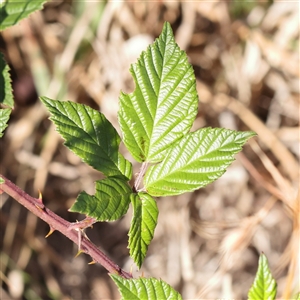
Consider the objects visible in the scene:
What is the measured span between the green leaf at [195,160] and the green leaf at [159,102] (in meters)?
0.03

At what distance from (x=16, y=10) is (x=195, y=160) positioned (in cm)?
60

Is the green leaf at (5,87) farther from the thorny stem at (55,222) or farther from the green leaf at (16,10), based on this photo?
the thorny stem at (55,222)

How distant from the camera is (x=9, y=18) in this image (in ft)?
3.90

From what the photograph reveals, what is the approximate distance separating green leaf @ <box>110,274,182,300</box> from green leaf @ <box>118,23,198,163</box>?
237 millimetres

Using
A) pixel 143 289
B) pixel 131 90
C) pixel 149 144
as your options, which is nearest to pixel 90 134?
pixel 149 144

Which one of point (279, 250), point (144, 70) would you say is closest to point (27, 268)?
point (279, 250)

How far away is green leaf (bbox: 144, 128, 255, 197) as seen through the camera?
0.91 metres

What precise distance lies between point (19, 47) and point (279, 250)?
1703mm

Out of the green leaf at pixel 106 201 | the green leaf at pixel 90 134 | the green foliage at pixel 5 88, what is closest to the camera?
the green leaf at pixel 106 201

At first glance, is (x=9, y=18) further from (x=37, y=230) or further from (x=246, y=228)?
(x=37, y=230)

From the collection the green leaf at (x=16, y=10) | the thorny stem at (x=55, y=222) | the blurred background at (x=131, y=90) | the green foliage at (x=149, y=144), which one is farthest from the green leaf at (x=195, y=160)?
the blurred background at (x=131, y=90)

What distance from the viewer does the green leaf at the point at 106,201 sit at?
79cm

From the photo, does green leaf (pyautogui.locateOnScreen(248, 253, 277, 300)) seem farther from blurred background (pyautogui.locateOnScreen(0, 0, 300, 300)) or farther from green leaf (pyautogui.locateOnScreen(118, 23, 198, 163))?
blurred background (pyautogui.locateOnScreen(0, 0, 300, 300))

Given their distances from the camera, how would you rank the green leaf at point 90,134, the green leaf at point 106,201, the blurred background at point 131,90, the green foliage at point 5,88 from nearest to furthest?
the green leaf at point 106,201, the green leaf at point 90,134, the green foliage at point 5,88, the blurred background at point 131,90
